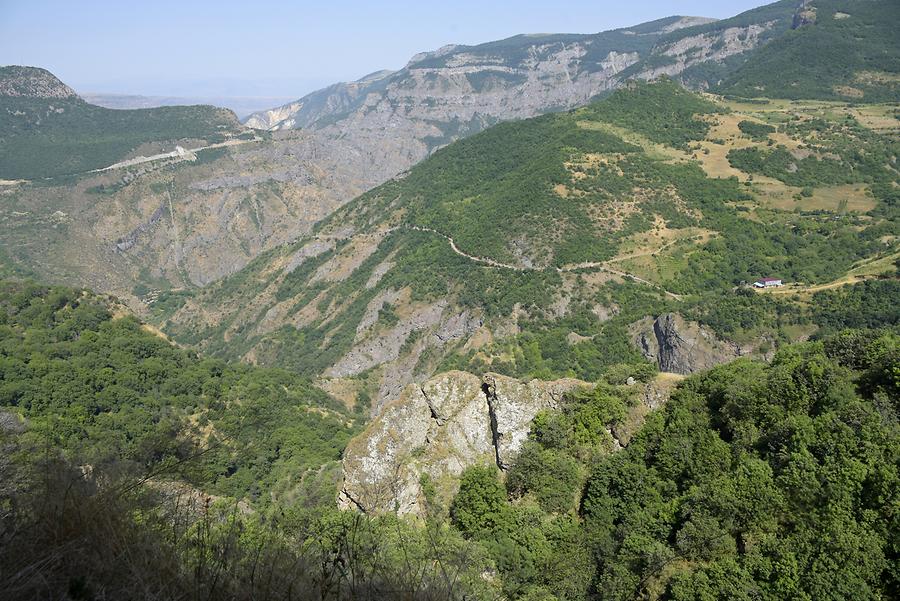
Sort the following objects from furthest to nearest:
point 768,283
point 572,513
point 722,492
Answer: point 768,283 < point 572,513 < point 722,492

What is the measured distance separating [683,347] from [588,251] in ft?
95.8

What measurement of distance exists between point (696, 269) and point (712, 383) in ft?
203

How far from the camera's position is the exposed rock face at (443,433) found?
90.3ft

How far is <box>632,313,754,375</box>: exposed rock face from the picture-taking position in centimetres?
6088

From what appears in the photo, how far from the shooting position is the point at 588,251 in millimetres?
88562

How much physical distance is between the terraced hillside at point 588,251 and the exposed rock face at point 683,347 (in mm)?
302

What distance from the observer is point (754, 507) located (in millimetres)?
19203

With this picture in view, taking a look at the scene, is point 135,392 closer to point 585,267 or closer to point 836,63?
point 585,267

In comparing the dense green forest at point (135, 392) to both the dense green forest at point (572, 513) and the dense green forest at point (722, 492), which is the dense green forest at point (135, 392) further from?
the dense green forest at point (722, 492)

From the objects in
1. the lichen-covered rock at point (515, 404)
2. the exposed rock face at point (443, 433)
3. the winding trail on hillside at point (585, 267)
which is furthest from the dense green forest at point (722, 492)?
the winding trail on hillside at point (585, 267)

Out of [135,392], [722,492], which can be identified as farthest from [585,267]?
[722,492]

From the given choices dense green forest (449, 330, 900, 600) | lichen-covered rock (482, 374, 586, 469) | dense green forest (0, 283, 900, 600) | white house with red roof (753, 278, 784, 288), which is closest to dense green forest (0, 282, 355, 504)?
dense green forest (0, 283, 900, 600)

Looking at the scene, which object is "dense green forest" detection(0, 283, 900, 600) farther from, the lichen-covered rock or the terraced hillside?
the terraced hillside

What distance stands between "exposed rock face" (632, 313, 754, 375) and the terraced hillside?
302 mm
